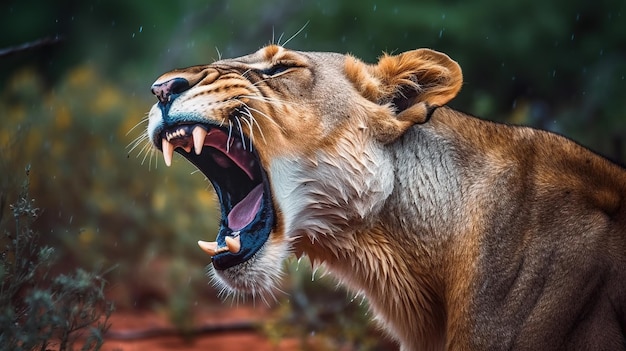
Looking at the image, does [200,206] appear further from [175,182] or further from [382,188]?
[382,188]

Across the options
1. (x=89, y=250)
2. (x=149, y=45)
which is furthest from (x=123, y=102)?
(x=149, y=45)

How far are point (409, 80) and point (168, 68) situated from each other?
236 inches

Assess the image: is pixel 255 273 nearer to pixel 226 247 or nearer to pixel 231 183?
pixel 226 247

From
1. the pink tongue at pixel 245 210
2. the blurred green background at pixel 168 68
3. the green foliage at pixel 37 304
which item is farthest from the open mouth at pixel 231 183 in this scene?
the blurred green background at pixel 168 68

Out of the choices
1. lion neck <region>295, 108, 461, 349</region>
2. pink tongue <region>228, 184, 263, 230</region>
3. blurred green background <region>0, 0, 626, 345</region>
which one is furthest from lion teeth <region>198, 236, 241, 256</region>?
blurred green background <region>0, 0, 626, 345</region>

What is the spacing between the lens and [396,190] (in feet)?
9.15

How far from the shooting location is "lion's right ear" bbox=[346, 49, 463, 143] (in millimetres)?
2875

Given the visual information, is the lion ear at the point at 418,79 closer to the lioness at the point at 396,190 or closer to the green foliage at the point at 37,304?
the lioness at the point at 396,190

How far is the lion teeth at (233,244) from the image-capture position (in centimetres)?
270

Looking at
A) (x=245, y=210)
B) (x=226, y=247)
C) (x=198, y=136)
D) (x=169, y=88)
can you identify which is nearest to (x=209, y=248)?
(x=226, y=247)

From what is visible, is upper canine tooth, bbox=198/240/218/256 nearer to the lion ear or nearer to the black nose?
the black nose

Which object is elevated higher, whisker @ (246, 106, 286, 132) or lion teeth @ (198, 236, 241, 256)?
whisker @ (246, 106, 286, 132)

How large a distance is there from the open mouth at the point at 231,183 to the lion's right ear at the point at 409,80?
42 centimetres

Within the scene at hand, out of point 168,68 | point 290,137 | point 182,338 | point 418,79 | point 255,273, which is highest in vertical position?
point 418,79
